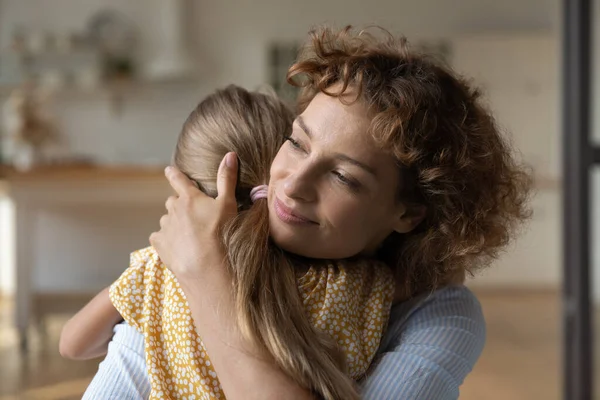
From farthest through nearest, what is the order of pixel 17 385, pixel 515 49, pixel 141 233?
pixel 515 49 → pixel 141 233 → pixel 17 385

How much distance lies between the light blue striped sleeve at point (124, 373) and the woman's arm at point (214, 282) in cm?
12

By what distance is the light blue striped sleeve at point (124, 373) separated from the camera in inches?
33.5

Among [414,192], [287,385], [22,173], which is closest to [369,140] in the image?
[414,192]

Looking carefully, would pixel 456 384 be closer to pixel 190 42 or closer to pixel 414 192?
pixel 414 192

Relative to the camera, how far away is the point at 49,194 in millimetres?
3428

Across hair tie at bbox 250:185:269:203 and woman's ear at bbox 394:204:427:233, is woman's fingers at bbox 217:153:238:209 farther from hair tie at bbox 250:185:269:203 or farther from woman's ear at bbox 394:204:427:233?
woman's ear at bbox 394:204:427:233

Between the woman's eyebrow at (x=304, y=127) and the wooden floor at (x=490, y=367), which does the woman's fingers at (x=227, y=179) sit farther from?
the wooden floor at (x=490, y=367)

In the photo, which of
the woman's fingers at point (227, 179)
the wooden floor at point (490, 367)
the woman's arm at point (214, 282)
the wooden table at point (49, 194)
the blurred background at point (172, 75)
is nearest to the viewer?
the woman's arm at point (214, 282)

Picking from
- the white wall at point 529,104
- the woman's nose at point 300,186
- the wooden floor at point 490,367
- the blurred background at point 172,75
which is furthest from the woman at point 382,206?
the white wall at point 529,104

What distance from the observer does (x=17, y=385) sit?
9.16 ft

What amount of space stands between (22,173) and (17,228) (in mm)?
274

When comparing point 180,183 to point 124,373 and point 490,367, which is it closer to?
point 124,373

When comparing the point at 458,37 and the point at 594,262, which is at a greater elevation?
the point at 458,37

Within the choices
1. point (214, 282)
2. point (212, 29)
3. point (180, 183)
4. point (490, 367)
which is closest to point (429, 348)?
point (214, 282)
